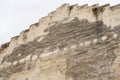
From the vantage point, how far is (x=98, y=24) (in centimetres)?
921

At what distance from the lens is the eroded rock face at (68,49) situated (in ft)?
27.9

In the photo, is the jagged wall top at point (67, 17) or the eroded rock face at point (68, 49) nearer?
the eroded rock face at point (68, 49)

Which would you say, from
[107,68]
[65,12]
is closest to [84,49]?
[107,68]

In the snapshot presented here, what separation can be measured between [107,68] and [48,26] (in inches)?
123

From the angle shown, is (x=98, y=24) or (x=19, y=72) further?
(x=19, y=72)

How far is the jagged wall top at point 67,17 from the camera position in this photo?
909 centimetres

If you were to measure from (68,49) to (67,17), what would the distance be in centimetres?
127

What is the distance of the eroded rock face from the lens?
27.9 ft

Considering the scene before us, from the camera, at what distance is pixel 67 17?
1024 centimetres

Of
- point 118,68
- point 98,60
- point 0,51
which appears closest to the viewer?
point 118,68

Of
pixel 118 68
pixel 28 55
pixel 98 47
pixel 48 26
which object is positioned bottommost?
pixel 118 68

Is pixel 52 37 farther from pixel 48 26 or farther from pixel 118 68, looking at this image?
pixel 118 68

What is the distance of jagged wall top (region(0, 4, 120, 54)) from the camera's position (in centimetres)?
909

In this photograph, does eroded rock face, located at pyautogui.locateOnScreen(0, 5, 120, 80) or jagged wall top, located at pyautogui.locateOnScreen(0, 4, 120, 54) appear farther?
jagged wall top, located at pyautogui.locateOnScreen(0, 4, 120, 54)
